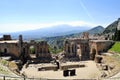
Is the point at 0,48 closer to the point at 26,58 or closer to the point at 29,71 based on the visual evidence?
the point at 26,58

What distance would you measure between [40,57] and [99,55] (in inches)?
603

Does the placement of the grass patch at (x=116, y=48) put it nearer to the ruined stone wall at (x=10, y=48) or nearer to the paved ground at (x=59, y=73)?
the paved ground at (x=59, y=73)

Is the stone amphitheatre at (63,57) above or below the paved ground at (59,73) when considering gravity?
above

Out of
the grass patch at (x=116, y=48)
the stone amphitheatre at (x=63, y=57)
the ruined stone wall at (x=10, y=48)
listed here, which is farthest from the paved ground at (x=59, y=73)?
the ruined stone wall at (x=10, y=48)

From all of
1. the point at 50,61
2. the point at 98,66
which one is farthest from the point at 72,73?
the point at 50,61

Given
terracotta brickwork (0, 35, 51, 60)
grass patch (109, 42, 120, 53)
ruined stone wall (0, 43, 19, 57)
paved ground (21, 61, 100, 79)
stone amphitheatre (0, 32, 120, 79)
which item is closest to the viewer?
paved ground (21, 61, 100, 79)

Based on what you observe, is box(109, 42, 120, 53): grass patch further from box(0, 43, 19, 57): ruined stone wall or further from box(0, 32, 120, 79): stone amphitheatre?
box(0, 43, 19, 57): ruined stone wall

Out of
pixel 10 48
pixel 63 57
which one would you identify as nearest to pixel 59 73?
pixel 63 57

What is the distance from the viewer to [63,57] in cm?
7381

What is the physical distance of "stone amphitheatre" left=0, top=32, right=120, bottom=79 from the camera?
5869 centimetres

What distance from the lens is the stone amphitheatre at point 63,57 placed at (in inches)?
2311

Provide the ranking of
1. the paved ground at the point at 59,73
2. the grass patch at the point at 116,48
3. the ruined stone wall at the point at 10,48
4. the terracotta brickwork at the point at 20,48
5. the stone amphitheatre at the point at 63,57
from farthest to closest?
the terracotta brickwork at the point at 20,48 < the ruined stone wall at the point at 10,48 < the grass patch at the point at 116,48 < the stone amphitheatre at the point at 63,57 < the paved ground at the point at 59,73

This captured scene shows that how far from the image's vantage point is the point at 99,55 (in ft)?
224

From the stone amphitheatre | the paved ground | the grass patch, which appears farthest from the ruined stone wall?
the grass patch
